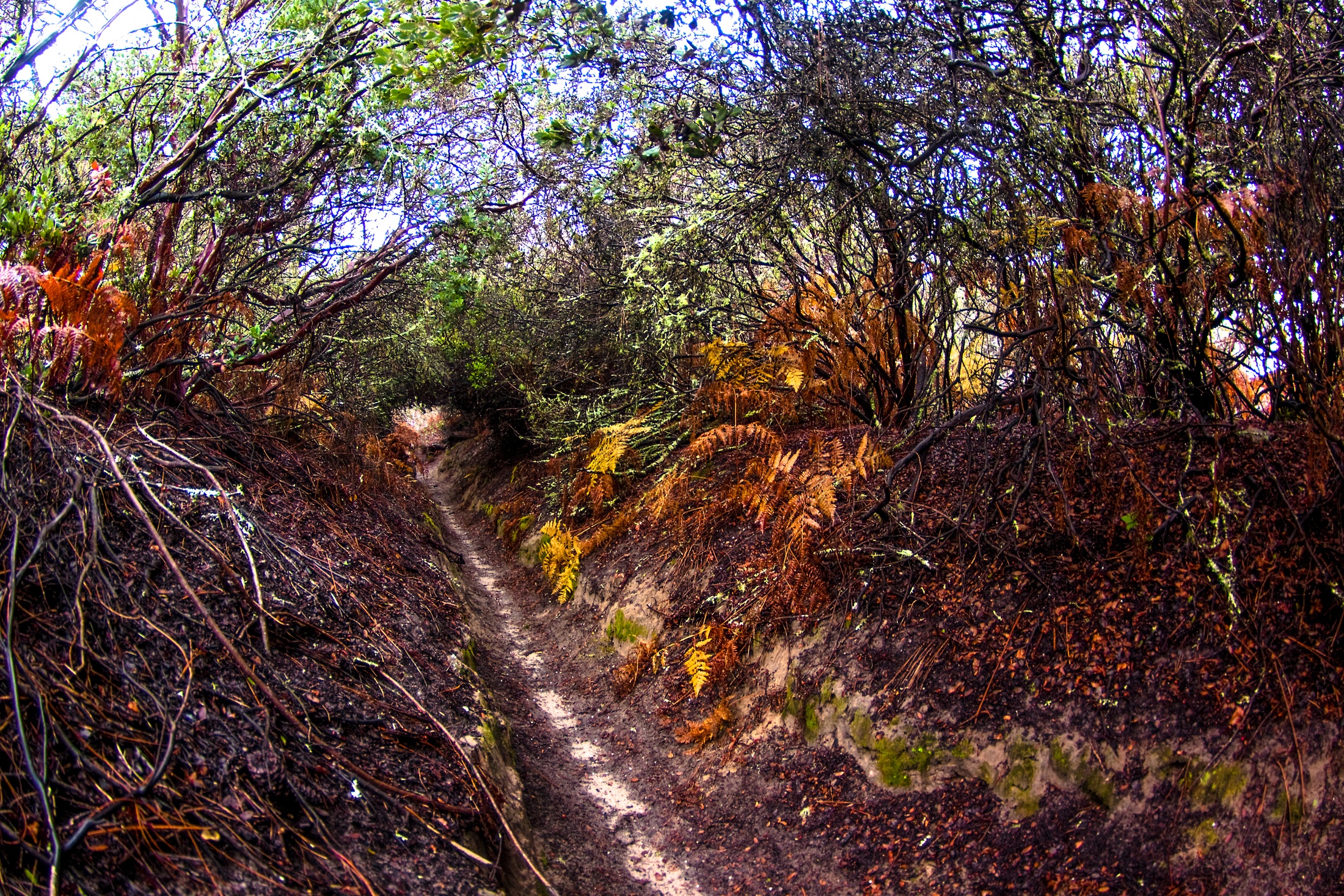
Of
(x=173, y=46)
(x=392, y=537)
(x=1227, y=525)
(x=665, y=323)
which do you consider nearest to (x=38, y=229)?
(x=173, y=46)

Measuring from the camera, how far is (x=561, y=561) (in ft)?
32.0

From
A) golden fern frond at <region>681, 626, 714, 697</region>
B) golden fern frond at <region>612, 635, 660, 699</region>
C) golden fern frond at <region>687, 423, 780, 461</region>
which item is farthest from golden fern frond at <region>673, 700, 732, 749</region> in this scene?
golden fern frond at <region>687, 423, 780, 461</region>

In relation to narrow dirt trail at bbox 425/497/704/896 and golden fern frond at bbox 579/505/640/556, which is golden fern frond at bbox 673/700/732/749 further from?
golden fern frond at bbox 579/505/640/556

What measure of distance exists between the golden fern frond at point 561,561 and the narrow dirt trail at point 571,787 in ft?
2.01

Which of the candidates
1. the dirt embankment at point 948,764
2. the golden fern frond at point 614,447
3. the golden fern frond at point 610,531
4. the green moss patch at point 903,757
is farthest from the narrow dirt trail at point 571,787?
the golden fern frond at point 614,447

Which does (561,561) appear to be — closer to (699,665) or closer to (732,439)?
(732,439)

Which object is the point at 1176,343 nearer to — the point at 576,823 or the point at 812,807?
the point at 812,807

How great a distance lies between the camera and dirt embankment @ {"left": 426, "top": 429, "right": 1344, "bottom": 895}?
350 cm

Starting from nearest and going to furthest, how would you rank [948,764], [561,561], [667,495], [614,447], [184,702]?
[184,702], [948,764], [667,495], [614,447], [561,561]

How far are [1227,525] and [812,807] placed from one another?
2.80 m

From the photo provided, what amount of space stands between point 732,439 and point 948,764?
3.94 metres

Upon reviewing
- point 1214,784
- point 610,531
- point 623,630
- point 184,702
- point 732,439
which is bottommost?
point 623,630

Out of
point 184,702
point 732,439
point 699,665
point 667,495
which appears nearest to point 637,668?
point 699,665

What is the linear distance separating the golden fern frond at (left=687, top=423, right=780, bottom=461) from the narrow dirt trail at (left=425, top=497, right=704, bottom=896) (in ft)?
8.54
